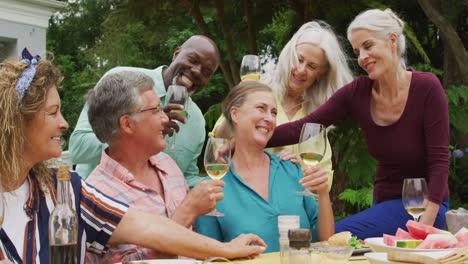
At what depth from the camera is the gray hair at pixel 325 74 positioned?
3.60 metres

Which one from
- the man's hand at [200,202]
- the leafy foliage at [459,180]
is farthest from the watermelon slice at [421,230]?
the leafy foliage at [459,180]

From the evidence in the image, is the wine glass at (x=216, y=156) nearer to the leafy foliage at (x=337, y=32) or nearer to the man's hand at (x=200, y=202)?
the man's hand at (x=200, y=202)

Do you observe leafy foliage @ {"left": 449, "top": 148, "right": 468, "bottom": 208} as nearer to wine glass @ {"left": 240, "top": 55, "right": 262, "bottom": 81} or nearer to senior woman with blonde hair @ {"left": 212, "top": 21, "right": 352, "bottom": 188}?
senior woman with blonde hair @ {"left": 212, "top": 21, "right": 352, "bottom": 188}

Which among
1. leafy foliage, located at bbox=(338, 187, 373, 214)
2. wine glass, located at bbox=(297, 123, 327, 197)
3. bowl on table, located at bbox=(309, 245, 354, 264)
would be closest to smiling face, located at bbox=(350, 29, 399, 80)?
wine glass, located at bbox=(297, 123, 327, 197)

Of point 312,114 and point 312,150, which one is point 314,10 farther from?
point 312,150

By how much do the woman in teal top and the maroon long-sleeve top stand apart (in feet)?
1.25

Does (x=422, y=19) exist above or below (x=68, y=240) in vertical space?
above

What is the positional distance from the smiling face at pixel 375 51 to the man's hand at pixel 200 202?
1145 millimetres

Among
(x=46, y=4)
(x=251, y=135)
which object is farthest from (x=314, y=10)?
(x=46, y=4)

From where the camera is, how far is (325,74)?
12.1ft

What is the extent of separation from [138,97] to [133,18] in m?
4.79

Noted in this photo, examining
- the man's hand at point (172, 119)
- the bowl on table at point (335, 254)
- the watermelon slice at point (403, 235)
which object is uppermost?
the man's hand at point (172, 119)

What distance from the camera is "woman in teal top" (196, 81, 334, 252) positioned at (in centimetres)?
275

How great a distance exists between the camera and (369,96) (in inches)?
133
